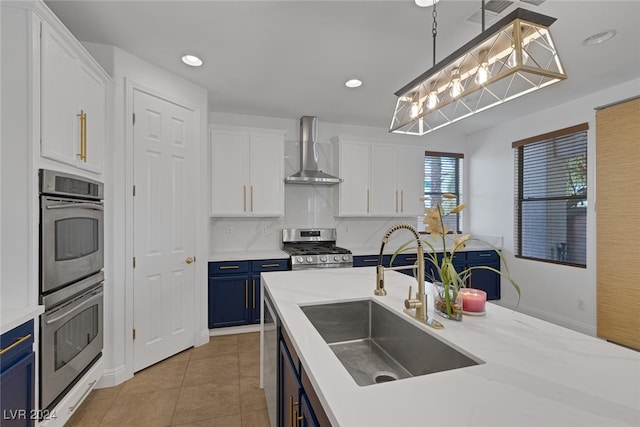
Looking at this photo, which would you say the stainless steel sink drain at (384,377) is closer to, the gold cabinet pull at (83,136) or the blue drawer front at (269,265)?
the gold cabinet pull at (83,136)

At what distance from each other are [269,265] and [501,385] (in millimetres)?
2891

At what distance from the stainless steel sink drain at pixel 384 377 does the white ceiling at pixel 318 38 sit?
2.08 metres

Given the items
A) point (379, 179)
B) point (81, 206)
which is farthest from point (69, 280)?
point (379, 179)

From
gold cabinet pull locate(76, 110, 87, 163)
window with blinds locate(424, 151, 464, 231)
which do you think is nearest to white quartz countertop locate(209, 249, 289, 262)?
gold cabinet pull locate(76, 110, 87, 163)

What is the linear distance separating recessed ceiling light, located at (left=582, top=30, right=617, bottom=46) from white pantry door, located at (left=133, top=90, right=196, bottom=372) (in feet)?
11.1

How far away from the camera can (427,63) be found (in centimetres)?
260

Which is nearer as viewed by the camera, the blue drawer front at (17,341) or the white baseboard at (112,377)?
the blue drawer front at (17,341)

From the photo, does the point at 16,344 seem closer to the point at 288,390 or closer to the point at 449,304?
the point at 288,390

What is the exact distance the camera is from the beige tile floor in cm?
200

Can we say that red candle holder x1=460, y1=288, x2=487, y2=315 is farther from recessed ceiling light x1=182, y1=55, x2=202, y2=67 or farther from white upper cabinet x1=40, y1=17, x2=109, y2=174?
recessed ceiling light x1=182, y1=55, x2=202, y2=67

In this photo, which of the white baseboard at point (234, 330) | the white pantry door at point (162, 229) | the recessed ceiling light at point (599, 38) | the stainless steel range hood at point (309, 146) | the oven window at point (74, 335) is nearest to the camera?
the oven window at point (74, 335)

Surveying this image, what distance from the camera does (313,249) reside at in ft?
12.8

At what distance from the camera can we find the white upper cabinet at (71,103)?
5.29ft

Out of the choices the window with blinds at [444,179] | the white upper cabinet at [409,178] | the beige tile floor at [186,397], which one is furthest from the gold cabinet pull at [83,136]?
the window with blinds at [444,179]
